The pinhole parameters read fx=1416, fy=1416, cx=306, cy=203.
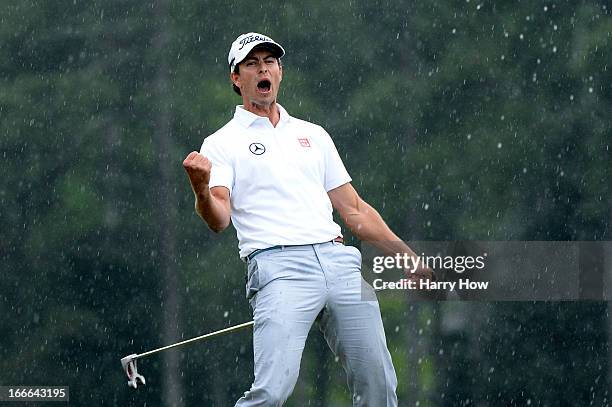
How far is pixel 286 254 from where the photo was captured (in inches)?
179

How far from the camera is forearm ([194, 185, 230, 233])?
4246 millimetres

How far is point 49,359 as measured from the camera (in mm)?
13430

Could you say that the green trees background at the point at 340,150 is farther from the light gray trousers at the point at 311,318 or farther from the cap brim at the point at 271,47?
the light gray trousers at the point at 311,318

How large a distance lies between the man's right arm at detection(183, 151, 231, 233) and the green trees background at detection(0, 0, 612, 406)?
358 inches

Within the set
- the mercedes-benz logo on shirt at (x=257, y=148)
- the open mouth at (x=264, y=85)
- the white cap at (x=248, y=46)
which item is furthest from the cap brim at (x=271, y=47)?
the mercedes-benz logo on shirt at (x=257, y=148)

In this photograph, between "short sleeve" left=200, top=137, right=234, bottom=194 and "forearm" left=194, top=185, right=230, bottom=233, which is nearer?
"forearm" left=194, top=185, right=230, bottom=233

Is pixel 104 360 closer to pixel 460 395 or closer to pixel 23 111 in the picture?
pixel 23 111

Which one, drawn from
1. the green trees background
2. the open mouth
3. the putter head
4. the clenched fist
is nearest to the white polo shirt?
the open mouth

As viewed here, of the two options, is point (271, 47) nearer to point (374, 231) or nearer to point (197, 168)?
point (374, 231)

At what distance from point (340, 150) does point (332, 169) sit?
350 inches

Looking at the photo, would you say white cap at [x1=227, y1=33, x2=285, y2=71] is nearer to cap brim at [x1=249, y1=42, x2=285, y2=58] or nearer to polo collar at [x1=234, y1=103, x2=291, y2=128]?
cap brim at [x1=249, y1=42, x2=285, y2=58]

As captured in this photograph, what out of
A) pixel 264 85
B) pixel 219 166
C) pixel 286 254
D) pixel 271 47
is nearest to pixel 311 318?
pixel 286 254

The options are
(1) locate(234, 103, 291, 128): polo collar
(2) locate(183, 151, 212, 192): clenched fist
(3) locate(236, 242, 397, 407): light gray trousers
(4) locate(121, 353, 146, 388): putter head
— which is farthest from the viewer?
(4) locate(121, 353, 146, 388): putter head

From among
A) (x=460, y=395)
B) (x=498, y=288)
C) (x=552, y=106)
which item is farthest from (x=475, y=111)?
(x=460, y=395)
